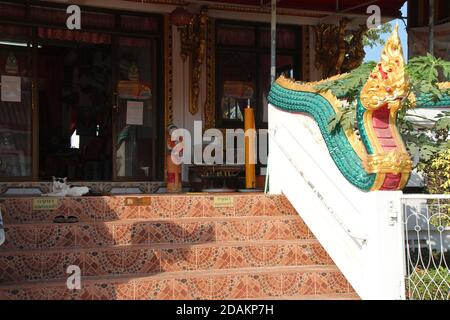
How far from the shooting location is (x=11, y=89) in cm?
787

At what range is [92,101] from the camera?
10281 millimetres

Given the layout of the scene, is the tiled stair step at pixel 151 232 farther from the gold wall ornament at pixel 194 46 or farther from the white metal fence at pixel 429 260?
the gold wall ornament at pixel 194 46

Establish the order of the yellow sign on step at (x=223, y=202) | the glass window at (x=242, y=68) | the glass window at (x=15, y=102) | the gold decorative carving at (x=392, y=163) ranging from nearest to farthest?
the gold decorative carving at (x=392, y=163) < the yellow sign on step at (x=223, y=202) < the glass window at (x=15, y=102) < the glass window at (x=242, y=68)

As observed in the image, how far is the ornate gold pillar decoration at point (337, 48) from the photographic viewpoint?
9.25 m

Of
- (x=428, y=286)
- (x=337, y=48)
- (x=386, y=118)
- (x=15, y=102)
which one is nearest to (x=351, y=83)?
(x=386, y=118)

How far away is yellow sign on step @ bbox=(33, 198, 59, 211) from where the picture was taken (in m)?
5.12

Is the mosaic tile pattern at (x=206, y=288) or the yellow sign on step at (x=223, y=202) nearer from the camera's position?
the mosaic tile pattern at (x=206, y=288)

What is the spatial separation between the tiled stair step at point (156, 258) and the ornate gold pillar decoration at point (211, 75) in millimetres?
3849

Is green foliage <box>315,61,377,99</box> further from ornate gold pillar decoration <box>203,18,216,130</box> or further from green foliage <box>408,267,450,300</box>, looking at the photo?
ornate gold pillar decoration <box>203,18,216,130</box>

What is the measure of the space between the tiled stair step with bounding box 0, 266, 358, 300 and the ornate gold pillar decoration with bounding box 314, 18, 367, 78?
5.04 m

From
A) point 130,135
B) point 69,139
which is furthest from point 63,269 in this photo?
point 69,139

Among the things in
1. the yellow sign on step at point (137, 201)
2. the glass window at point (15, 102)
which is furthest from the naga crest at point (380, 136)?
the glass window at point (15, 102)

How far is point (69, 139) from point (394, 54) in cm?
715
